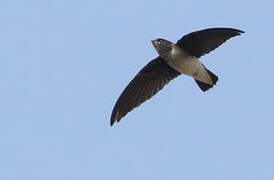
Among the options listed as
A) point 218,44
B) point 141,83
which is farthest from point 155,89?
point 218,44

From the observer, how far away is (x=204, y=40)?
1512cm

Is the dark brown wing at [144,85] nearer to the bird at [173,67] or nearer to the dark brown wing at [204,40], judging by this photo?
the bird at [173,67]

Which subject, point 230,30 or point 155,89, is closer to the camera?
point 230,30

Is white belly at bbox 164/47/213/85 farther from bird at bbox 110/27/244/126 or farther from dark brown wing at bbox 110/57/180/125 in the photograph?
dark brown wing at bbox 110/57/180/125

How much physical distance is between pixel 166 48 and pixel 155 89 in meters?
0.97

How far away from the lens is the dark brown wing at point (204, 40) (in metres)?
14.8


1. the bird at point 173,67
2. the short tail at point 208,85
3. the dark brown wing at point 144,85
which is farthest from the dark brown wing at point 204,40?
the dark brown wing at point 144,85

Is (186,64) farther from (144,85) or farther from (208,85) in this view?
(144,85)

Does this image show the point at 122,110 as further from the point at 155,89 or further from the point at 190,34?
the point at 190,34

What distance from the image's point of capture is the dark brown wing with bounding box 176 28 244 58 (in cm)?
1480

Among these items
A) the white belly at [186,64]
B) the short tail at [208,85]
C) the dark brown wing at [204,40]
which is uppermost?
the dark brown wing at [204,40]

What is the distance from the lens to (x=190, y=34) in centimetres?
1511

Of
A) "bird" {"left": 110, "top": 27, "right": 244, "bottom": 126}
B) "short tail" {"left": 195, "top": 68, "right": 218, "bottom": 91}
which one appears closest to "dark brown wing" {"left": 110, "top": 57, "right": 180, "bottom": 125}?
"bird" {"left": 110, "top": 27, "right": 244, "bottom": 126}

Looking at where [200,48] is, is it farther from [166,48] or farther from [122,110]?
[122,110]
